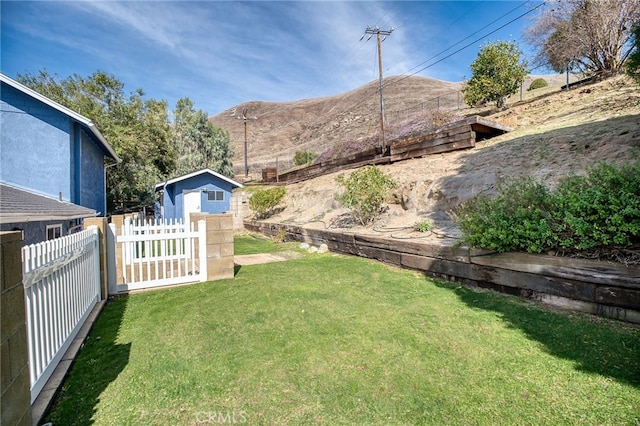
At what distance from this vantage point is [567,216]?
12.1 feet

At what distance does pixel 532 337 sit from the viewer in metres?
3.05

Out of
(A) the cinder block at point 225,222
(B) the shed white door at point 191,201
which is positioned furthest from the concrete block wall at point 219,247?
(B) the shed white door at point 191,201

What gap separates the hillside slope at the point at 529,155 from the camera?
22.2 feet

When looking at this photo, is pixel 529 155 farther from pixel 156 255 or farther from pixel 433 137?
pixel 156 255

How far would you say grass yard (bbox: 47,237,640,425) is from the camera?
204 centimetres

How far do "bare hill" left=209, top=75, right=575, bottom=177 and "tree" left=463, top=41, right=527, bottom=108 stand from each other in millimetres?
12906

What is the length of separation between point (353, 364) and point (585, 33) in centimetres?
1819

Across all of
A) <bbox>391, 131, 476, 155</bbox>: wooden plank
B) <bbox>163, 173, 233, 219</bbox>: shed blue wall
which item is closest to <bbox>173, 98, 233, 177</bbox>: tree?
<bbox>163, 173, 233, 219</bbox>: shed blue wall

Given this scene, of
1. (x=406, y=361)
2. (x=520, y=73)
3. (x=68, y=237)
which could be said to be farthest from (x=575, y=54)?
(x=68, y=237)

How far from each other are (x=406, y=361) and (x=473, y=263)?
2700 mm

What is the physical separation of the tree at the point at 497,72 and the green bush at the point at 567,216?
16.5 m

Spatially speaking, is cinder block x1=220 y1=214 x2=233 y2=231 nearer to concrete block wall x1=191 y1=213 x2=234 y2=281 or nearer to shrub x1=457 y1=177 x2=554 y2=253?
concrete block wall x1=191 y1=213 x2=234 y2=281

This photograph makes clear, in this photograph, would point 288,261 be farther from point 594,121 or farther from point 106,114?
point 106,114

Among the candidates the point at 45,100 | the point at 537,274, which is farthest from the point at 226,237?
the point at 45,100
